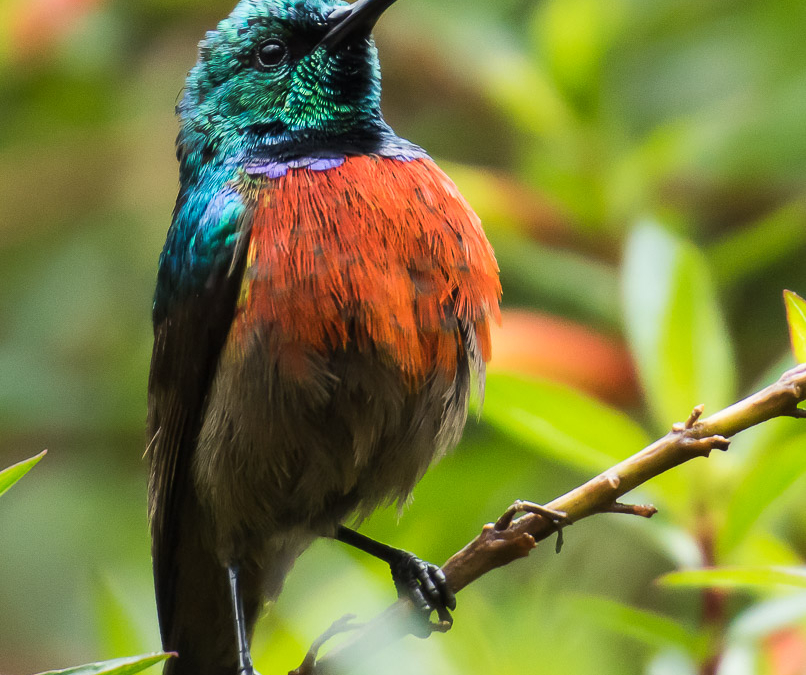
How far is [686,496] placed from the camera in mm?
2818

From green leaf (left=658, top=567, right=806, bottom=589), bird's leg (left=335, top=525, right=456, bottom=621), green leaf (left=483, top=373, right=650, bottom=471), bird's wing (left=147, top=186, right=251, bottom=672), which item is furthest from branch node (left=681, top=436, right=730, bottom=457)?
bird's wing (left=147, top=186, right=251, bottom=672)

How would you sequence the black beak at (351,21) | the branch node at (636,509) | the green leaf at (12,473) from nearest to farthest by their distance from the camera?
the green leaf at (12,473), the branch node at (636,509), the black beak at (351,21)

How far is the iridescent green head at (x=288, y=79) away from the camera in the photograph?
3260 millimetres

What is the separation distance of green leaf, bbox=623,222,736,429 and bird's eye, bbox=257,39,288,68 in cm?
121

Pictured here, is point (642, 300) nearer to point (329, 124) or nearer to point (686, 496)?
point (686, 496)

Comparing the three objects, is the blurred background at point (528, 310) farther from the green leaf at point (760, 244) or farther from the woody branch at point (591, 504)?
the woody branch at point (591, 504)

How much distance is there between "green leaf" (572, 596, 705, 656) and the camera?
2.54 m

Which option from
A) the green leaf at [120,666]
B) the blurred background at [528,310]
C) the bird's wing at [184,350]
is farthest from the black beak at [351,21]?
the green leaf at [120,666]

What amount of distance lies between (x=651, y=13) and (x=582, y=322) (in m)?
1.55

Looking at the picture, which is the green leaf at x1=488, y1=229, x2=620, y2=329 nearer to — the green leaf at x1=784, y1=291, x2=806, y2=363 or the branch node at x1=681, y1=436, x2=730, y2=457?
the green leaf at x1=784, y1=291, x2=806, y2=363

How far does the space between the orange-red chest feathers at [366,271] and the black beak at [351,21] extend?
47cm

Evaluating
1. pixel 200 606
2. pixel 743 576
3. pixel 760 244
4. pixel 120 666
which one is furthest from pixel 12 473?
pixel 760 244

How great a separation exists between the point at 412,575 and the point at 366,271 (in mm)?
971

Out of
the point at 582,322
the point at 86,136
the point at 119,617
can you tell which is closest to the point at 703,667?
the point at 119,617
